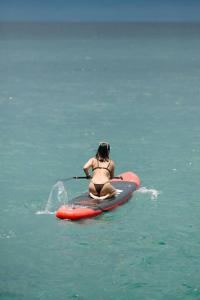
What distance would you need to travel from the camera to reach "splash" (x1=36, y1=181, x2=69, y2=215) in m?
17.8

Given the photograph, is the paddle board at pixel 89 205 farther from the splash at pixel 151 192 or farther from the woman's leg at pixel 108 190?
the splash at pixel 151 192

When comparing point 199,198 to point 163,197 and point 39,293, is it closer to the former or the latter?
point 163,197

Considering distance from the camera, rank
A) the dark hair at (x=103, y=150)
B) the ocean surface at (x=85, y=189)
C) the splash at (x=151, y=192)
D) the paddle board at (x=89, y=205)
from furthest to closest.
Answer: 1. the splash at (x=151, y=192)
2. the dark hair at (x=103, y=150)
3. the paddle board at (x=89, y=205)
4. the ocean surface at (x=85, y=189)

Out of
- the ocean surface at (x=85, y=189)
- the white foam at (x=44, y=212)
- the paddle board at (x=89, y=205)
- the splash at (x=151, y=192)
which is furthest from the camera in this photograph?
the splash at (x=151, y=192)

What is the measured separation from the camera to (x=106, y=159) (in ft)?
55.5

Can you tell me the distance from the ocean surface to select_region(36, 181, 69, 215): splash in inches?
1.7

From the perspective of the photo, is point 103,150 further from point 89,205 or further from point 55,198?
point 55,198

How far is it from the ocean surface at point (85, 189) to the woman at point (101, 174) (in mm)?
628

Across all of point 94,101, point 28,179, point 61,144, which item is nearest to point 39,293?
point 28,179

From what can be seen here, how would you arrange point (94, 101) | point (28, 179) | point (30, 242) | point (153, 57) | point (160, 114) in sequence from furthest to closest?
point (153, 57) → point (94, 101) → point (160, 114) → point (28, 179) → point (30, 242)

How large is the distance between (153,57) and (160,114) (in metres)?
36.5

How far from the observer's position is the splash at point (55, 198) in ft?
58.2

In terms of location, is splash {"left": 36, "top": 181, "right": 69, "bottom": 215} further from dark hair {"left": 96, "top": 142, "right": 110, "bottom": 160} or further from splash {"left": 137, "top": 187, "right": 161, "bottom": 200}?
splash {"left": 137, "top": 187, "right": 161, "bottom": 200}

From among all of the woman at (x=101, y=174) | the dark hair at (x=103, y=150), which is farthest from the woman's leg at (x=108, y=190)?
the dark hair at (x=103, y=150)
